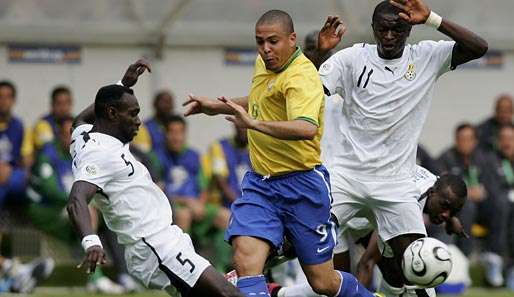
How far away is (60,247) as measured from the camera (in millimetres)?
16297

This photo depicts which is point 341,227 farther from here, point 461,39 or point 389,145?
point 461,39

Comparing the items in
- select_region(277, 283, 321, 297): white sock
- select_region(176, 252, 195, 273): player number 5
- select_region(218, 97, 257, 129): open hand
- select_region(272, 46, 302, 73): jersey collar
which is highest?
select_region(272, 46, 302, 73): jersey collar

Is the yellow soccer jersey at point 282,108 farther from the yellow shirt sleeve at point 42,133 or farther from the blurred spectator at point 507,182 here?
the blurred spectator at point 507,182

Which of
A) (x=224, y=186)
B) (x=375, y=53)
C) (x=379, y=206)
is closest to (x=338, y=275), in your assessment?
(x=379, y=206)

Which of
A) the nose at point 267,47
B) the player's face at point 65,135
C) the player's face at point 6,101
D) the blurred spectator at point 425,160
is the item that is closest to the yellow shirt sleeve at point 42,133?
the player's face at point 65,135

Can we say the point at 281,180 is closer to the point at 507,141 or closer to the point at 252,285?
the point at 252,285

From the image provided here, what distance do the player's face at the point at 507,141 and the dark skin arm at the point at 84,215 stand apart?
8.71 m

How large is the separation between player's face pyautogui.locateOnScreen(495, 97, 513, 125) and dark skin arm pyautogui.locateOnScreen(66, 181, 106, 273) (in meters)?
8.84

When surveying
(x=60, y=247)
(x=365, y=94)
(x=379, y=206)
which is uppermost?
(x=365, y=94)

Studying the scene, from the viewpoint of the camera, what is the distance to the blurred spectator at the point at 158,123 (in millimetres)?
16172

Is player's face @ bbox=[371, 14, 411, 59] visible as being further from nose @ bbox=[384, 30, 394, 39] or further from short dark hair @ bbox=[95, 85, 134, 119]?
short dark hair @ bbox=[95, 85, 134, 119]

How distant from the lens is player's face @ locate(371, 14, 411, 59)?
1050 centimetres

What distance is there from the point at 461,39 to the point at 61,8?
7.61 metres

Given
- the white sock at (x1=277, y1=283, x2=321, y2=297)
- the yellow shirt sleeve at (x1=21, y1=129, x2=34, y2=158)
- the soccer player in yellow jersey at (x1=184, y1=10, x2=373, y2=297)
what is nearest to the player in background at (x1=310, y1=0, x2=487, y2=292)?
the white sock at (x1=277, y1=283, x2=321, y2=297)
